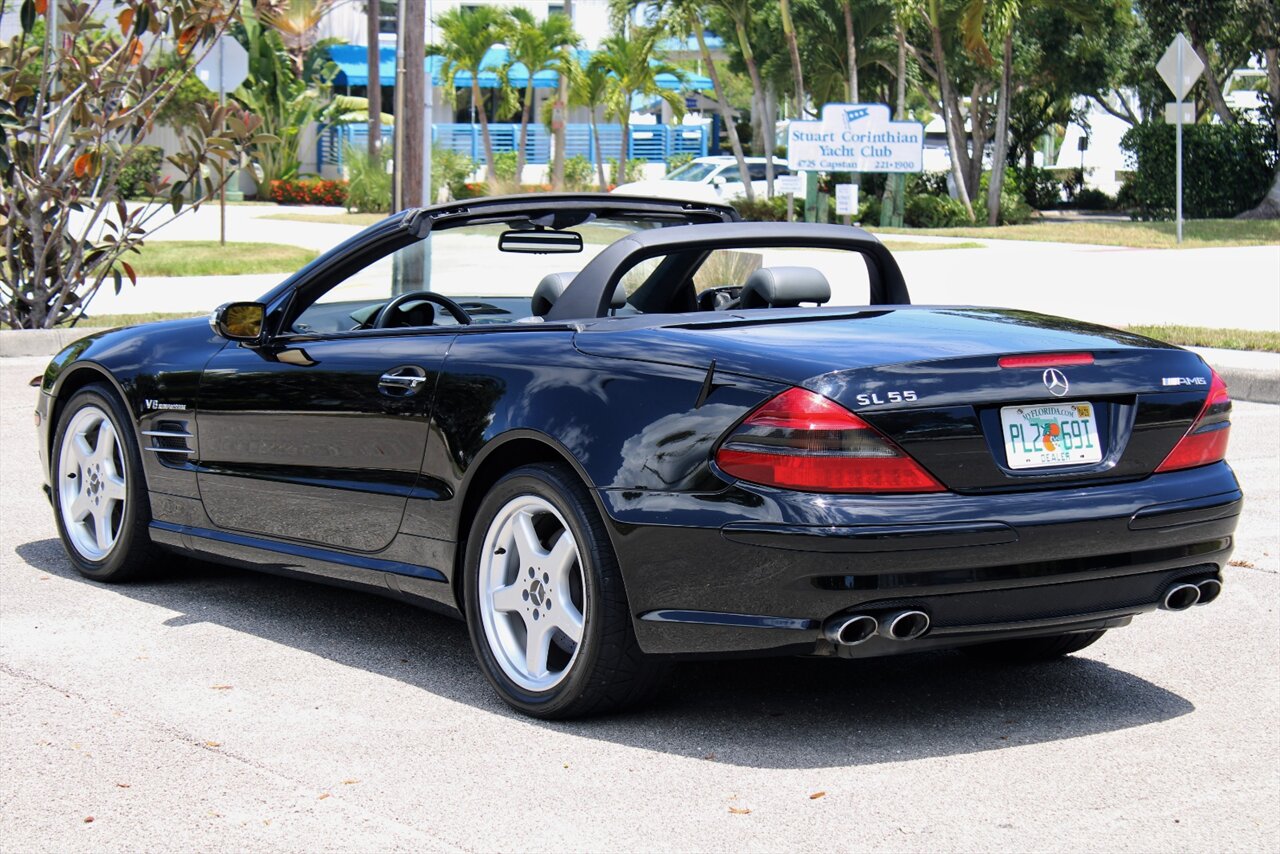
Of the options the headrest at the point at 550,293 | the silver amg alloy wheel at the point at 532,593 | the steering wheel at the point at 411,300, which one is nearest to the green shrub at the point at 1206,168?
the steering wheel at the point at 411,300

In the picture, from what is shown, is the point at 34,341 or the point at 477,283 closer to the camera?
the point at 477,283

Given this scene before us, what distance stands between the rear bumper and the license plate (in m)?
0.09

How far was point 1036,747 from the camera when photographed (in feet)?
15.1

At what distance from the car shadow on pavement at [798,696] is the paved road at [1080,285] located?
5989mm

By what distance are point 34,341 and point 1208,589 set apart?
12302 millimetres

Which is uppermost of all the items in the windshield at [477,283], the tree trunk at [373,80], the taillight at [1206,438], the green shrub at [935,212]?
the tree trunk at [373,80]

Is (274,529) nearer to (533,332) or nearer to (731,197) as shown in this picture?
(533,332)

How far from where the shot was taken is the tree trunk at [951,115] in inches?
1426

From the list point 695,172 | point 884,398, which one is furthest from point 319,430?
point 695,172

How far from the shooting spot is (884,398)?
434 centimetres

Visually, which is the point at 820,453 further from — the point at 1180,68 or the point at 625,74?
the point at 625,74

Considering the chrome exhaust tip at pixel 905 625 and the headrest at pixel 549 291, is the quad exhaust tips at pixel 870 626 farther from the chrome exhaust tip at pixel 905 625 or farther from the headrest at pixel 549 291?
the headrest at pixel 549 291

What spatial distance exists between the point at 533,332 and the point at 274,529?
134 centimetres

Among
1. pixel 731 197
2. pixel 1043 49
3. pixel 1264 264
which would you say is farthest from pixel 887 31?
pixel 1264 264
